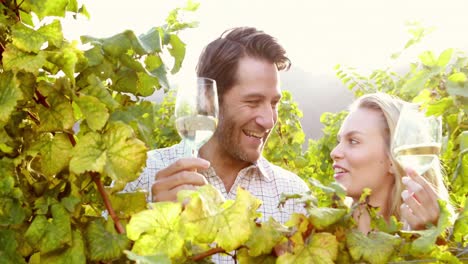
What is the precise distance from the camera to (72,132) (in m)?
1.16

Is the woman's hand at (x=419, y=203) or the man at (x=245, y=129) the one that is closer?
the woman's hand at (x=419, y=203)

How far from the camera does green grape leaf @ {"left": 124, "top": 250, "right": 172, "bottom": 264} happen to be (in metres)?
0.83

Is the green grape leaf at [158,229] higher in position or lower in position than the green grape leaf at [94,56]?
lower

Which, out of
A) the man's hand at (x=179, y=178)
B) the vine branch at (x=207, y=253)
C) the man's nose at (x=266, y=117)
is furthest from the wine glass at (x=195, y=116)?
the man's nose at (x=266, y=117)

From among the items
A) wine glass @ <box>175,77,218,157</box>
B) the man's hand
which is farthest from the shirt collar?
the man's hand

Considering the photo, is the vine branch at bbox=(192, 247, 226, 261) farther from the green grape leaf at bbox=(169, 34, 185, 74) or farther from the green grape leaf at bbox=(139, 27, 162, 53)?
the green grape leaf at bbox=(169, 34, 185, 74)

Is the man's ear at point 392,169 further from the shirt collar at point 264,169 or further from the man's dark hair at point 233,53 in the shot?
the man's dark hair at point 233,53

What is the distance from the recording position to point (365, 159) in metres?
3.41

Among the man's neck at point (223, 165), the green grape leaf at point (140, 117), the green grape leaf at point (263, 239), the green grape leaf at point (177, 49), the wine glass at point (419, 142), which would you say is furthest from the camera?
the man's neck at point (223, 165)

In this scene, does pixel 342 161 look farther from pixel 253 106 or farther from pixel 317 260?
pixel 317 260

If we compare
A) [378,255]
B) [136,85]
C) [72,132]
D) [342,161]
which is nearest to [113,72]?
[136,85]

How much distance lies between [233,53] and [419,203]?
239cm

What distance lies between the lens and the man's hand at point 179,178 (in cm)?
151

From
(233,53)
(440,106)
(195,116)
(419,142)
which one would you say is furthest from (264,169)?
(440,106)
